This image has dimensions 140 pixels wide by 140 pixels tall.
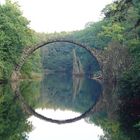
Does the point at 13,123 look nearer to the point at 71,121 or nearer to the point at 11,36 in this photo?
the point at 71,121

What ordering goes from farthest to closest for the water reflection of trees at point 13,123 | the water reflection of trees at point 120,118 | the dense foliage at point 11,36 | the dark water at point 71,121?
1. the dense foliage at point 11,36
2. the dark water at point 71,121
3. the water reflection of trees at point 13,123
4. the water reflection of trees at point 120,118

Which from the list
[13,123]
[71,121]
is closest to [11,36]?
[71,121]

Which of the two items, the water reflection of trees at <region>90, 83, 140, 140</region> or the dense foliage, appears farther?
the dense foliage

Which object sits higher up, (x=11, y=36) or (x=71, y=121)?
(x=11, y=36)

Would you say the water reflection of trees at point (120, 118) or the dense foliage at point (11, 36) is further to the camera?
the dense foliage at point (11, 36)

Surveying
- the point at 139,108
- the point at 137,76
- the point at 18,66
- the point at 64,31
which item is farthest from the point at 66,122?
the point at 64,31

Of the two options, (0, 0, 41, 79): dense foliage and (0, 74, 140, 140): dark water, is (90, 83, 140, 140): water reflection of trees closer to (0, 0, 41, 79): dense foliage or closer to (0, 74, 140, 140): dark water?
(0, 74, 140, 140): dark water

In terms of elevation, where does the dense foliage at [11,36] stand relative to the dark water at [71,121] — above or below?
above

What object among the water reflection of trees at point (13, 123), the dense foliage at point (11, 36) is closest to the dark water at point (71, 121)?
the water reflection of trees at point (13, 123)

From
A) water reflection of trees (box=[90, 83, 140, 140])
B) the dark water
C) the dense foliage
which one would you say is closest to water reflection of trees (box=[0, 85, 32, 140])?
the dark water

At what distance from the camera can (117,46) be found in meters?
55.6

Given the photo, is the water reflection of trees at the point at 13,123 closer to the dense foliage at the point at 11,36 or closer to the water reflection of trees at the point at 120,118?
the water reflection of trees at the point at 120,118

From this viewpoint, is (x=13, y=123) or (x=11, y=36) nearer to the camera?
(x=13, y=123)

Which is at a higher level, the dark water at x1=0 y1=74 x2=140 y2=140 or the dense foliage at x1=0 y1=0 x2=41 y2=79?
the dense foliage at x1=0 y1=0 x2=41 y2=79
